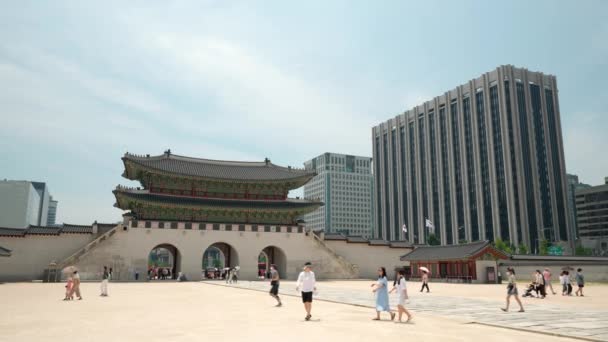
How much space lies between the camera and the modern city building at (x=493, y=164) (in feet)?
309

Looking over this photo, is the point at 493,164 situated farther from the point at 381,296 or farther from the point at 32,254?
the point at 381,296

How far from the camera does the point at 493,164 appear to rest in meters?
97.3

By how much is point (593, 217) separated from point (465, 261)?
294 ft

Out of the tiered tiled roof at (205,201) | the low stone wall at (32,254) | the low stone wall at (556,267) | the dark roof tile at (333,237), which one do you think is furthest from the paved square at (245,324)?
the low stone wall at (556,267)

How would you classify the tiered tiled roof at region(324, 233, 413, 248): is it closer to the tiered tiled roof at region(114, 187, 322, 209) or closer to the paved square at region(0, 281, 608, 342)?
the tiered tiled roof at region(114, 187, 322, 209)

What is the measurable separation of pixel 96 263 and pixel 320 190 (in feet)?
426

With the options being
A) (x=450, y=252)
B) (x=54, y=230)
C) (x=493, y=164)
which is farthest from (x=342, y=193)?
(x=54, y=230)

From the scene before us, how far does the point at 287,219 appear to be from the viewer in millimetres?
49969

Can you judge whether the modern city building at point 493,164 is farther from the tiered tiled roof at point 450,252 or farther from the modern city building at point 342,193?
the tiered tiled roof at point 450,252

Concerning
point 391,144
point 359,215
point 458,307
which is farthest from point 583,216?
point 458,307

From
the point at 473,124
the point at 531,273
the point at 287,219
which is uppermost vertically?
the point at 473,124

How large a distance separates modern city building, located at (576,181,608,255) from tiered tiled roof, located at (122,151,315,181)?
87.4 m

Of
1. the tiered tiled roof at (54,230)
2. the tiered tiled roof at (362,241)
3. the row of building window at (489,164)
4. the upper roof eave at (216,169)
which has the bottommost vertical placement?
the tiered tiled roof at (362,241)

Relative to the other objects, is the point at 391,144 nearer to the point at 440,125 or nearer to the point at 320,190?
the point at 440,125
